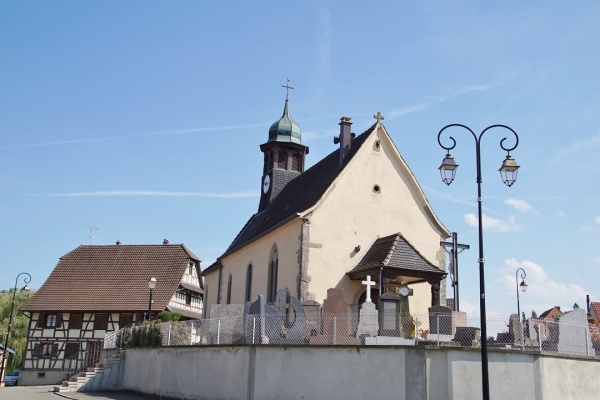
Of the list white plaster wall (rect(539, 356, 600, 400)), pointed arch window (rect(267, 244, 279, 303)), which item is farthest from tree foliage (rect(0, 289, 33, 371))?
white plaster wall (rect(539, 356, 600, 400))

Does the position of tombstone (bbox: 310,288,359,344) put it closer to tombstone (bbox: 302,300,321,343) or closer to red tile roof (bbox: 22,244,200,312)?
tombstone (bbox: 302,300,321,343)

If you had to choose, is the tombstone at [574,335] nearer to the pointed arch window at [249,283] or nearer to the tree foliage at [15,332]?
the pointed arch window at [249,283]

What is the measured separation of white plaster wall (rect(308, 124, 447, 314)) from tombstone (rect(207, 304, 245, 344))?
3671 mm

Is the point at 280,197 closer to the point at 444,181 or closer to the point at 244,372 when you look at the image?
the point at 244,372

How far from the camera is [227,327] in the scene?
62.4 ft

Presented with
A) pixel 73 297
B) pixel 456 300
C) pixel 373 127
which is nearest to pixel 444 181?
pixel 456 300

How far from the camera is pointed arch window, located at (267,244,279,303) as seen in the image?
87.7 ft

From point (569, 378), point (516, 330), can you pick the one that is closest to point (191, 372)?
point (516, 330)

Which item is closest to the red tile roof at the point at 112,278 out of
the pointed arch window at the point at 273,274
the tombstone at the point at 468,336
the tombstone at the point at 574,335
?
the pointed arch window at the point at 273,274

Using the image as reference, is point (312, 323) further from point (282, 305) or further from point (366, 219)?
point (366, 219)

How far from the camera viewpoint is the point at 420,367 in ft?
48.3

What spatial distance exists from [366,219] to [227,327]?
26.4ft

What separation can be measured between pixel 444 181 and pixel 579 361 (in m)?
6.37

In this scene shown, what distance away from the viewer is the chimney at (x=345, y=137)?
26609 mm
